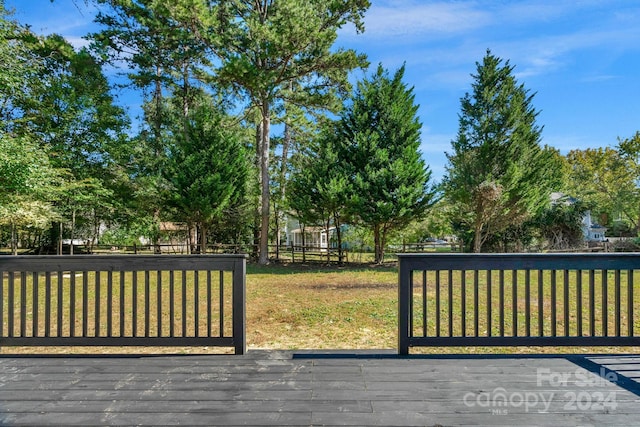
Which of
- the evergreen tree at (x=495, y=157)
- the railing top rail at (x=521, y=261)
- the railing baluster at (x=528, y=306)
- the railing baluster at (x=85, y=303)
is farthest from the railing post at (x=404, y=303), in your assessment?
the evergreen tree at (x=495, y=157)

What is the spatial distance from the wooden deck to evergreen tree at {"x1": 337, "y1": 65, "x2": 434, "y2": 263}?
10474mm

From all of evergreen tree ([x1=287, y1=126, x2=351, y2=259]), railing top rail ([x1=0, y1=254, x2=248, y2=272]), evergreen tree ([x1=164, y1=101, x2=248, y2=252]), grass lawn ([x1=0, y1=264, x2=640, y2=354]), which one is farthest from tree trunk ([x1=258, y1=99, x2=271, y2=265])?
railing top rail ([x1=0, y1=254, x2=248, y2=272])

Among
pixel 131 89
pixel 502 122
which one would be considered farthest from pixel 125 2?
pixel 502 122

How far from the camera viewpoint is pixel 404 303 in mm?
2826

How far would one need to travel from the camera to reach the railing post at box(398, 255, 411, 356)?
2.82 m

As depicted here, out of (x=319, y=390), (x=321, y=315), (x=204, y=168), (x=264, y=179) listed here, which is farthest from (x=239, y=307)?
(x=204, y=168)

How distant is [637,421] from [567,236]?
21793mm

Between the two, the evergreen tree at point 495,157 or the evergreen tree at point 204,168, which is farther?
the evergreen tree at point 495,157

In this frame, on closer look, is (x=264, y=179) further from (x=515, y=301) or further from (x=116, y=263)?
(x=515, y=301)

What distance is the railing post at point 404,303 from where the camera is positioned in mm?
2818

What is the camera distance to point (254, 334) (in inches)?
179

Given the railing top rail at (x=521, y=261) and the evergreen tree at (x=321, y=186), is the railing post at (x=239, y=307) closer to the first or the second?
the railing top rail at (x=521, y=261)

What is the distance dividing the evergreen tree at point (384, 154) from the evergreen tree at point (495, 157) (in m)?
3.48

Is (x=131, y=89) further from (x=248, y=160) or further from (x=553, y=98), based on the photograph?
(x=553, y=98)
